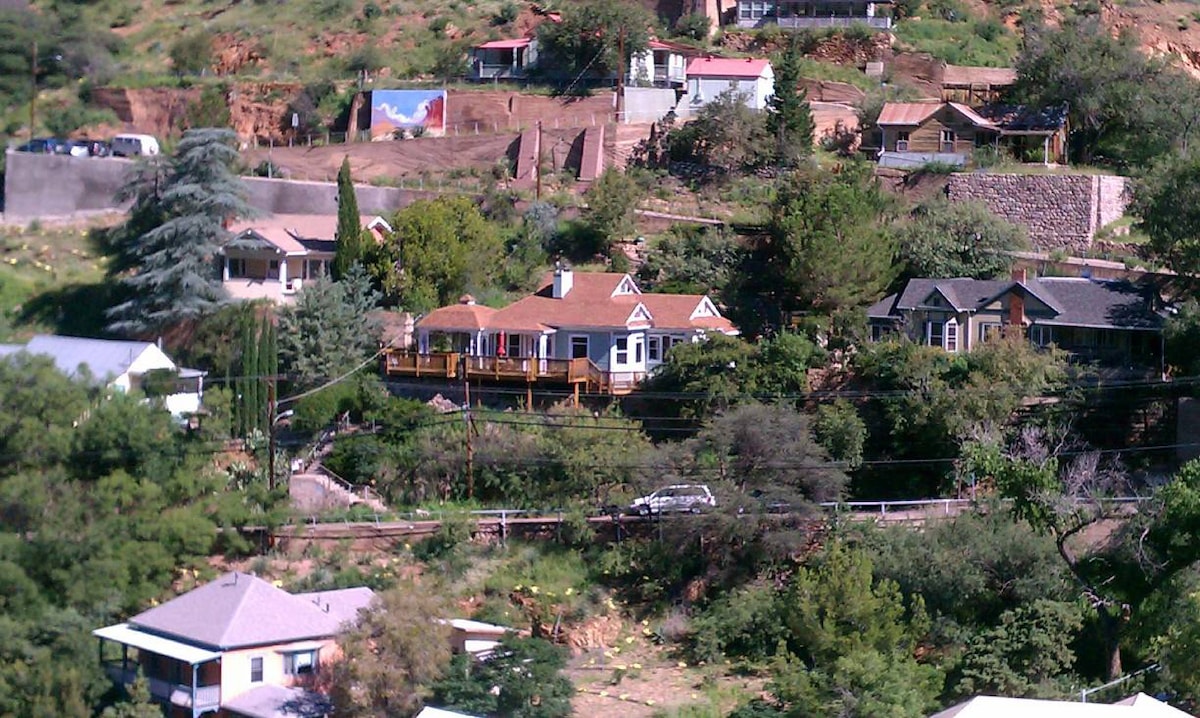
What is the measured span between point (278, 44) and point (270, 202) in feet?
58.7

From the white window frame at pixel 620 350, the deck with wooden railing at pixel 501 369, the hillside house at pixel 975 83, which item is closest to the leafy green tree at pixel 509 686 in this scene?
the deck with wooden railing at pixel 501 369

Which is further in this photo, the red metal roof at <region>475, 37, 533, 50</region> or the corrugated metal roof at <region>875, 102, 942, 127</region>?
the red metal roof at <region>475, 37, 533, 50</region>

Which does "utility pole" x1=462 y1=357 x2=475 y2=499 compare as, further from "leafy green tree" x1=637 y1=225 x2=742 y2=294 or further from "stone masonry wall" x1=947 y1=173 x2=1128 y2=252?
"stone masonry wall" x1=947 y1=173 x2=1128 y2=252

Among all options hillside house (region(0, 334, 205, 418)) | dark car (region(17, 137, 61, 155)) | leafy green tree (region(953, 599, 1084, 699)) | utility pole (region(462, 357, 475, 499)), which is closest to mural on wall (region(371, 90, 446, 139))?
dark car (region(17, 137, 61, 155))

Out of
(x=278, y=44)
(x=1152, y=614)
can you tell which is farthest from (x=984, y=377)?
(x=278, y=44)

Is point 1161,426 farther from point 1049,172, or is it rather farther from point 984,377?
point 1049,172

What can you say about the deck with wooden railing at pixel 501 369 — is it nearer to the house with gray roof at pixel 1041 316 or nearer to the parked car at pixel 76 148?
the house with gray roof at pixel 1041 316

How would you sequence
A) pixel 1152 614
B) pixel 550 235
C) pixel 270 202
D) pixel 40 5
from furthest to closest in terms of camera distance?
pixel 40 5 < pixel 270 202 < pixel 550 235 < pixel 1152 614

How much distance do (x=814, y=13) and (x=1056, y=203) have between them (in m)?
17.5

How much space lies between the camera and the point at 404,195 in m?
56.7

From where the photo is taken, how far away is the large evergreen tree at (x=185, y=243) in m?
50.6

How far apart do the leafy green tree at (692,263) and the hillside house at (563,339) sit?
7.18 ft

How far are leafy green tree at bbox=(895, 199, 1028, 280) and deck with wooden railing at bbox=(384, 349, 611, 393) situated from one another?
906 centimetres

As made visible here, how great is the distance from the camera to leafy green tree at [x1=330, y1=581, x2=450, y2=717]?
34.0 meters
